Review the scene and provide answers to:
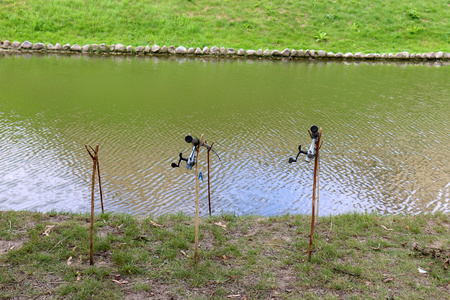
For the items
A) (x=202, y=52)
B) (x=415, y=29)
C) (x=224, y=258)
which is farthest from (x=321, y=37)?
(x=224, y=258)

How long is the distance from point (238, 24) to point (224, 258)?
70.3ft

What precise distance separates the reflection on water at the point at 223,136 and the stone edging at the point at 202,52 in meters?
3.33

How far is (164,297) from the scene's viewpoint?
3676mm

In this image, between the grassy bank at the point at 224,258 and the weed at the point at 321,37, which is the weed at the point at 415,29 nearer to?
the weed at the point at 321,37

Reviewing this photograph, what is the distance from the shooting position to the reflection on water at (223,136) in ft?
22.5

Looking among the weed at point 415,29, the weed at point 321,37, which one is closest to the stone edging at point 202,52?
the weed at point 321,37

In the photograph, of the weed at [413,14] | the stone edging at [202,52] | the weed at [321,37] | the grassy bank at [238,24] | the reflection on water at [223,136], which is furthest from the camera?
the weed at [413,14]

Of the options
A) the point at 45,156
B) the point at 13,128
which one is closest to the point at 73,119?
the point at 13,128

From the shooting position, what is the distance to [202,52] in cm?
2122

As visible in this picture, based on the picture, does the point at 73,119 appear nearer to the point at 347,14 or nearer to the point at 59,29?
the point at 59,29

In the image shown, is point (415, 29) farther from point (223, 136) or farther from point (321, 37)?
point (223, 136)

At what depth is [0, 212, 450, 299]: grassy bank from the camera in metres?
3.78

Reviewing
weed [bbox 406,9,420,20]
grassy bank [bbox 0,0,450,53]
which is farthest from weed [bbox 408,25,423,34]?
weed [bbox 406,9,420,20]

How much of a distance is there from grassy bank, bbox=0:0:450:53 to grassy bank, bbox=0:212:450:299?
18.3 metres
